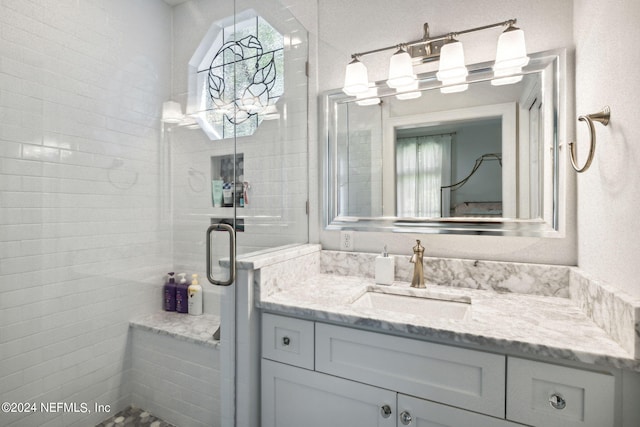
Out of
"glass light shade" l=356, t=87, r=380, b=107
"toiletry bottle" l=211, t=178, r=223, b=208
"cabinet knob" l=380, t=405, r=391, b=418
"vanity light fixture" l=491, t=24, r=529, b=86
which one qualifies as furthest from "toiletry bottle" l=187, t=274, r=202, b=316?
"vanity light fixture" l=491, t=24, r=529, b=86

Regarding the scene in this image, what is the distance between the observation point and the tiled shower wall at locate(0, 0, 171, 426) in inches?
48.0

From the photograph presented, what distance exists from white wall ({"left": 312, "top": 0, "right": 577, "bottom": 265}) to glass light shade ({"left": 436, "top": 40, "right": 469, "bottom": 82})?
0.29 ft

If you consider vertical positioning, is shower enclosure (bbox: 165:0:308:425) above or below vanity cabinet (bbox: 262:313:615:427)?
above

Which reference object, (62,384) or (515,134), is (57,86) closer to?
(62,384)

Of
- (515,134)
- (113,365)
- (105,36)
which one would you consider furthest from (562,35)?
(113,365)

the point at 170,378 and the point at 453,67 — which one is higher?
the point at 453,67

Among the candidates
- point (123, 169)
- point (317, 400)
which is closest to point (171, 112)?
point (123, 169)

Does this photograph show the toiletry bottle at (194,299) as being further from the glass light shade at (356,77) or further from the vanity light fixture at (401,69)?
the vanity light fixture at (401,69)

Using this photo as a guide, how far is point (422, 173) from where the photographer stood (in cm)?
149

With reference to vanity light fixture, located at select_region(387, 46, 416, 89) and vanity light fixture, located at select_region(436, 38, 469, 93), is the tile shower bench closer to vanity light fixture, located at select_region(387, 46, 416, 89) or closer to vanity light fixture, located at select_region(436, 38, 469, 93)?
vanity light fixture, located at select_region(387, 46, 416, 89)

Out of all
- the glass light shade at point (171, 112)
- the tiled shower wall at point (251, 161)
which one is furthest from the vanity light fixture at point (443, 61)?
the glass light shade at point (171, 112)

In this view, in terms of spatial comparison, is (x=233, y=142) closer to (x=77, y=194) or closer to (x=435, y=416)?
(x=77, y=194)

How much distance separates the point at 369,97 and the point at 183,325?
1.51 m

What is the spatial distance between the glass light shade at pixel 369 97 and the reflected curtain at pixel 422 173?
9.7 inches
